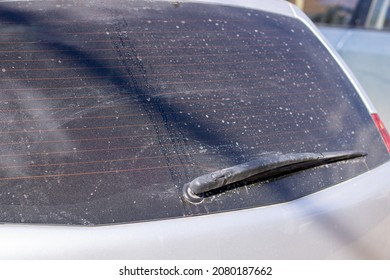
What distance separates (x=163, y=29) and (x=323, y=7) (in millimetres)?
4341

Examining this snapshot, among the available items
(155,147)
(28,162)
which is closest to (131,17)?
(155,147)

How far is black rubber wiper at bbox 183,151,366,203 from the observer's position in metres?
1.94

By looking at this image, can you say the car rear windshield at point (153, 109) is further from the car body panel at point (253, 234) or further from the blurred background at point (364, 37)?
the blurred background at point (364, 37)

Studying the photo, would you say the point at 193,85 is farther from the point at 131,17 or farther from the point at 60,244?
the point at 60,244

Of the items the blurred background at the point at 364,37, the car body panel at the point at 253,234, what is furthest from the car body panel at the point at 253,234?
the blurred background at the point at 364,37

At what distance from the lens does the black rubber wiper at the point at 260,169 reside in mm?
1944

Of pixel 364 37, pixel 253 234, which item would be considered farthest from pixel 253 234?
pixel 364 37

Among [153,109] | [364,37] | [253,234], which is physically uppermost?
[153,109]

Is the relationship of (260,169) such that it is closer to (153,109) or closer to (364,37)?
(153,109)

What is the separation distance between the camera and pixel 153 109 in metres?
2.09

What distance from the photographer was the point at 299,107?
2.44 meters

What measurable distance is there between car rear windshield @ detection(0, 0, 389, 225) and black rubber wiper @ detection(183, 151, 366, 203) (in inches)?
1.0

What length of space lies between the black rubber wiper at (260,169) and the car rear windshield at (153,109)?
0.09 feet

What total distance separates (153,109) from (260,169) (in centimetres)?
39
